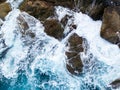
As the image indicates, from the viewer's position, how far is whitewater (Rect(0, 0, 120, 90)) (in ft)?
30.8

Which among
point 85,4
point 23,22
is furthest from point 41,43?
point 85,4

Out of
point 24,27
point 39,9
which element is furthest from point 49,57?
point 39,9

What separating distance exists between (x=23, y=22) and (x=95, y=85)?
257 centimetres

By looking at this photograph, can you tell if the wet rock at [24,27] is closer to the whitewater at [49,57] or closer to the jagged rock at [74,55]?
the whitewater at [49,57]

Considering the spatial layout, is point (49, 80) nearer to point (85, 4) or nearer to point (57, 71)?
point (57, 71)

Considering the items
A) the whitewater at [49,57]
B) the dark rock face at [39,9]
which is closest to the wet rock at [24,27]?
the whitewater at [49,57]

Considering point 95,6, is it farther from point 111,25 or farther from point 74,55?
point 74,55

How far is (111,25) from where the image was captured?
31.8 ft

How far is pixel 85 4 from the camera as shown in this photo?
1040 cm

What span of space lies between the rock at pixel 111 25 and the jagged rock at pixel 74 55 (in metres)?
0.64

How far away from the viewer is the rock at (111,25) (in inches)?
378

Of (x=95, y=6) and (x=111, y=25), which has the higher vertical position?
(x=95, y=6)

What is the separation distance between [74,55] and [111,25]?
1177mm

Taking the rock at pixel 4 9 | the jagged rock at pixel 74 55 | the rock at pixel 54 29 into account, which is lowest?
the jagged rock at pixel 74 55
